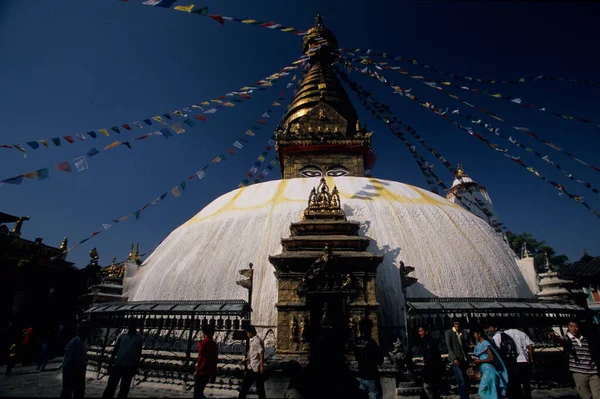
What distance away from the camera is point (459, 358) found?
4.53 metres

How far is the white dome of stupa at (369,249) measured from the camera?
7.50 metres

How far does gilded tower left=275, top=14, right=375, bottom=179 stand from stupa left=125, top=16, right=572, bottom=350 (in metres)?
3.55

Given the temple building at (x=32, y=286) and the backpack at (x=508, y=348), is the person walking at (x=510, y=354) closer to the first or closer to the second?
the backpack at (x=508, y=348)

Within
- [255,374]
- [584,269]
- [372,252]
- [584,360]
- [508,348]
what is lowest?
[255,374]

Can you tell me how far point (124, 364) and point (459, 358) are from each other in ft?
15.8

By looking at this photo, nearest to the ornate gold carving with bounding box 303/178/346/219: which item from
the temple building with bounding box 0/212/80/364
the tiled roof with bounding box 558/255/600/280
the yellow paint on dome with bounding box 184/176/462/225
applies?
the yellow paint on dome with bounding box 184/176/462/225

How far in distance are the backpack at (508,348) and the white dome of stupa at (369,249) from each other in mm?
2489

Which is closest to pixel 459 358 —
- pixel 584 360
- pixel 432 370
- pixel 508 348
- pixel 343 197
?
pixel 432 370

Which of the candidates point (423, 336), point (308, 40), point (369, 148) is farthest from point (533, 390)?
point (308, 40)

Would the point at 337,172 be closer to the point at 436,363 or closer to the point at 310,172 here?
the point at 310,172

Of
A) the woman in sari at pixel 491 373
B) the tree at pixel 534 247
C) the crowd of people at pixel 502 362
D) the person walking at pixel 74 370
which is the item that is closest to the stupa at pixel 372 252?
the crowd of people at pixel 502 362

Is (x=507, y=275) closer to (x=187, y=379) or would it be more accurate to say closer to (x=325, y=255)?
(x=325, y=255)

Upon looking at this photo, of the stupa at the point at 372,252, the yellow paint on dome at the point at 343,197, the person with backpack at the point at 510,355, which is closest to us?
the person with backpack at the point at 510,355

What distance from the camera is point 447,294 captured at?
24.3 ft
